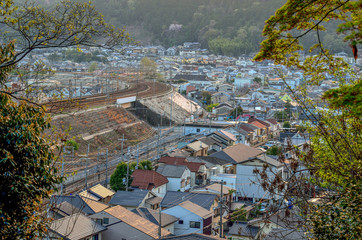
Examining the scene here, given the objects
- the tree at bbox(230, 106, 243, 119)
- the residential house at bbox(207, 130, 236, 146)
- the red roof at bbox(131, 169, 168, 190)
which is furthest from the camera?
the tree at bbox(230, 106, 243, 119)

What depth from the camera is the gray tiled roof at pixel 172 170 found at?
38.1 feet

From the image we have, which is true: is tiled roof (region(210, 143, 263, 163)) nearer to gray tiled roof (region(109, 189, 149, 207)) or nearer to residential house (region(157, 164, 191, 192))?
residential house (region(157, 164, 191, 192))

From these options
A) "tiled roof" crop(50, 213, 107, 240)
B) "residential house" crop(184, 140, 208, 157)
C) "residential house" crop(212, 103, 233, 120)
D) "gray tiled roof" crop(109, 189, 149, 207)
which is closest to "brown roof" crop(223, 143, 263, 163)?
"residential house" crop(184, 140, 208, 157)

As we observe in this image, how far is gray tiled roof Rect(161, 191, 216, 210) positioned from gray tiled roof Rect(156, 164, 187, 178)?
1.99 metres

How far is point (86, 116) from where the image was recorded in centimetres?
1742

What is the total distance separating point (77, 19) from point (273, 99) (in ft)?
88.4

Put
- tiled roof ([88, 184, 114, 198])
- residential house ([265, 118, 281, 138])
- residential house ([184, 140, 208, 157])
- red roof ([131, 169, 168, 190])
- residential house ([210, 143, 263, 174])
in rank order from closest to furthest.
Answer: tiled roof ([88, 184, 114, 198])
red roof ([131, 169, 168, 190])
residential house ([210, 143, 263, 174])
residential house ([184, 140, 208, 157])
residential house ([265, 118, 281, 138])

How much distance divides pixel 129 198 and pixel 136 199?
14 cm

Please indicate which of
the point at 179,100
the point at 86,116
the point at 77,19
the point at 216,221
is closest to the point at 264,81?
the point at 179,100

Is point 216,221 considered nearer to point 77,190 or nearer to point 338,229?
point 77,190

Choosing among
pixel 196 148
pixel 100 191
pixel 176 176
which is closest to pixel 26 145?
pixel 100 191

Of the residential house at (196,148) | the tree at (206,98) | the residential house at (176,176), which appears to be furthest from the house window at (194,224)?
the tree at (206,98)

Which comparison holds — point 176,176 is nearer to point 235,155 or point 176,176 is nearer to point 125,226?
point 235,155

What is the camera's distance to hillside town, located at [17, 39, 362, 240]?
6.70 metres
